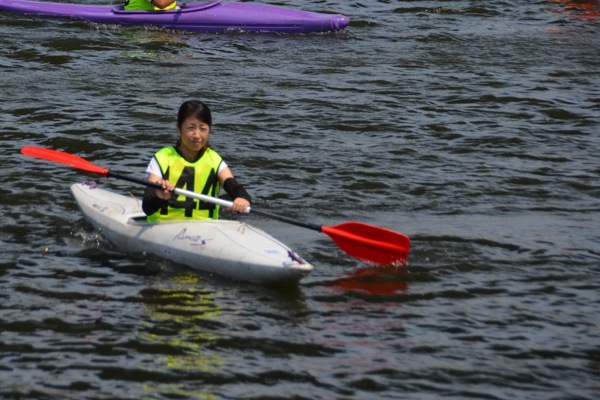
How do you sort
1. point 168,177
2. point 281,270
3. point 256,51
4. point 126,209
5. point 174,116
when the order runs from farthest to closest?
point 256,51
point 174,116
point 126,209
point 168,177
point 281,270

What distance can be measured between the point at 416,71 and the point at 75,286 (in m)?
7.31

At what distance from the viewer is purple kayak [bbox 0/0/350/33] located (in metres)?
12.1

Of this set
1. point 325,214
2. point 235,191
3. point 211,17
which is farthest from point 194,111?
point 211,17

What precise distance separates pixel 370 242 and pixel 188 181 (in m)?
1.27

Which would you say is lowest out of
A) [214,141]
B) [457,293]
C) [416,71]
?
[457,293]

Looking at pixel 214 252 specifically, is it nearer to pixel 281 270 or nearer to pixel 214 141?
pixel 281 270

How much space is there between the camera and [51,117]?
316 inches

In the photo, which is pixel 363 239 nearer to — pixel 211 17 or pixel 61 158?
pixel 61 158

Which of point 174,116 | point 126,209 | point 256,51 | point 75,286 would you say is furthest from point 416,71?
point 75,286

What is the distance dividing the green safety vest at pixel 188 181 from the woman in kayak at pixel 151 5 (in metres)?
7.94

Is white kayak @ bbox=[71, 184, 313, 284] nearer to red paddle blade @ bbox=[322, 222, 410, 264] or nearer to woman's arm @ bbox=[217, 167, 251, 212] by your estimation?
woman's arm @ bbox=[217, 167, 251, 212]

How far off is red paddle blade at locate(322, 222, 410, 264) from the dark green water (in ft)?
0.41

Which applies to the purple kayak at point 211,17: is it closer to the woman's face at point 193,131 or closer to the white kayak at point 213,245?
the white kayak at point 213,245

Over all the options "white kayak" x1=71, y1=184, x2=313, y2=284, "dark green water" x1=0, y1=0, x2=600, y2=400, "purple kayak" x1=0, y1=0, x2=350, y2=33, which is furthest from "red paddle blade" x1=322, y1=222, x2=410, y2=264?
"purple kayak" x1=0, y1=0, x2=350, y2=33
